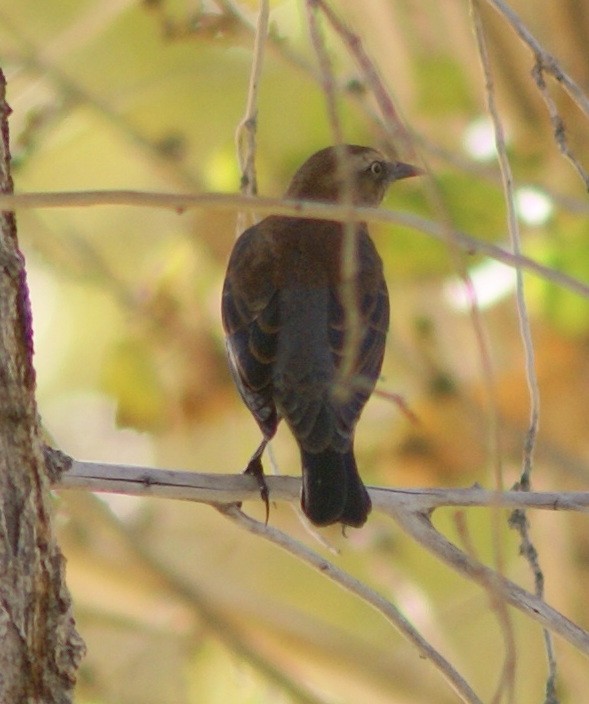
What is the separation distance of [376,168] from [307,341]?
1715mm

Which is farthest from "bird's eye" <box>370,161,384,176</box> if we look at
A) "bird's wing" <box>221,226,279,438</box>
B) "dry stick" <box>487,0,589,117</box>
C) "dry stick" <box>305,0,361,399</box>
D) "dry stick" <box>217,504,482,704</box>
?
"dry stick" <box>305,0,361,399</box>

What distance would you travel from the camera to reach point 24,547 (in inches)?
112

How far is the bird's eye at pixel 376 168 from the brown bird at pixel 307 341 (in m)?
0.59

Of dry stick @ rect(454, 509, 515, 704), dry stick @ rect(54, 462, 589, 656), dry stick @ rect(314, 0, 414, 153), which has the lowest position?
dry stick @ rect(454, 509, 515, 704)

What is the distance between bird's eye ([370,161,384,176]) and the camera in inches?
270

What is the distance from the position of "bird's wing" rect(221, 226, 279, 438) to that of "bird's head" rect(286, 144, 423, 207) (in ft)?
3.30

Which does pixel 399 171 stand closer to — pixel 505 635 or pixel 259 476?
pixel 259 476

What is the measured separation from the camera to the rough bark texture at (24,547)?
9.21 ft

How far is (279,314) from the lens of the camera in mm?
5559

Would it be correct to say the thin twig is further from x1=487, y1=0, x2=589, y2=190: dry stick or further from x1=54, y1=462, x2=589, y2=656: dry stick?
x1=54, y1=462, x2=589, y2=656: dry stick

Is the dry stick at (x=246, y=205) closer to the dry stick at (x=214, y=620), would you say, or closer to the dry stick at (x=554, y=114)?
the dry stick at (x=554, y=114)

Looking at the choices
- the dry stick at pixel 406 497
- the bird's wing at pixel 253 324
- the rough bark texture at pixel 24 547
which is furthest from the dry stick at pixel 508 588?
the bird's wing at pixel 253 324

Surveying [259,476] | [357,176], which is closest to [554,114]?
[259,476]

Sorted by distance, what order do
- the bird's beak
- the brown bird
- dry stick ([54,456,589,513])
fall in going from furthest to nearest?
the bird's beak, the brown bird, dry stick ([54,456,589,513])
